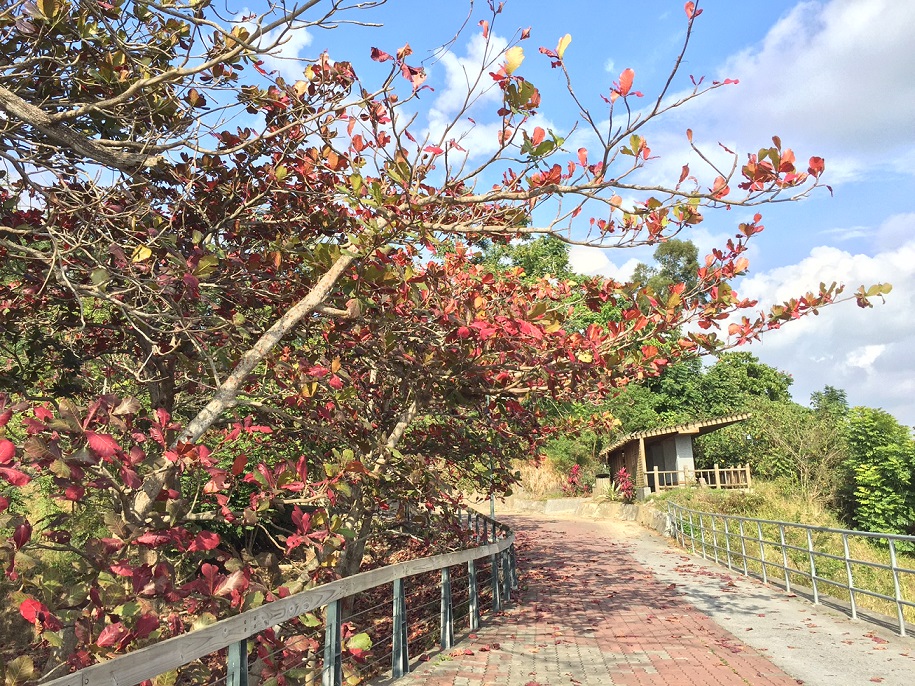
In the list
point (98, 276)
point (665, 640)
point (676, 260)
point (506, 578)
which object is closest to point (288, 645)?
point (98, 276)

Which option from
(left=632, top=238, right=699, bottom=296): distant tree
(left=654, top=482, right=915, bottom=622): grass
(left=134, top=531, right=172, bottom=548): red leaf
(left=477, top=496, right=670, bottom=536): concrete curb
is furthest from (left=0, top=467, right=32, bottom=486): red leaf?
(left=632, top=238, right=699, bottom=296): distant tree

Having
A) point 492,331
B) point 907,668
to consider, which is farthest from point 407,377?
point 907,668

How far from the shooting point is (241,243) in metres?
5.77

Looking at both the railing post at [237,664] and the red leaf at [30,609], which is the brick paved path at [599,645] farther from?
the red leaf at [30,609]

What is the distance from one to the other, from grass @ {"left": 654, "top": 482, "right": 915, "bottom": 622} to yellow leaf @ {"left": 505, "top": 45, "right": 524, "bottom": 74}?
13051mm

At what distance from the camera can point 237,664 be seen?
371cm

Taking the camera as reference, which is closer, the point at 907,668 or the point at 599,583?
the point at 907,668

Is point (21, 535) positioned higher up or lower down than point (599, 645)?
higher up

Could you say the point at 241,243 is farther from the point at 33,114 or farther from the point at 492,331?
the point at 492,331

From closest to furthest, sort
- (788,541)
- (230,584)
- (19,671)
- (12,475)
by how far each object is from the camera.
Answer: (12,475), (19,671), (230,584), (788,541)

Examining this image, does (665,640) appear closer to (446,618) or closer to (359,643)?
(446,618)

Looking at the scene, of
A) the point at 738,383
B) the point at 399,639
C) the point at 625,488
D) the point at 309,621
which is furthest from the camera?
the point at 738,383

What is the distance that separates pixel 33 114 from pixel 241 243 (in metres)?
1.99

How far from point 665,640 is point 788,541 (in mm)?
12597
